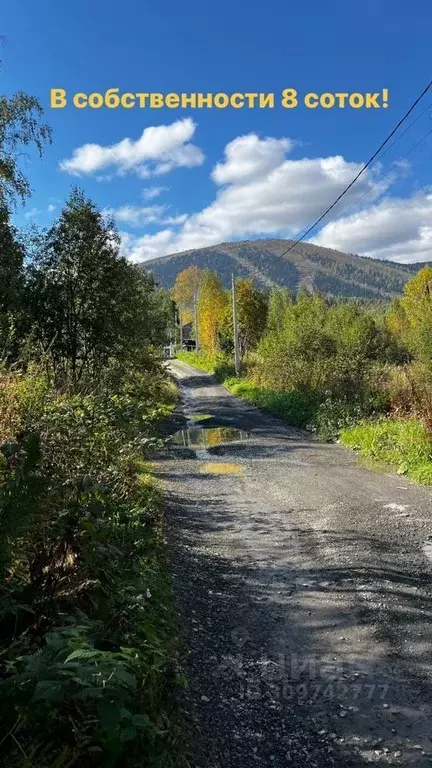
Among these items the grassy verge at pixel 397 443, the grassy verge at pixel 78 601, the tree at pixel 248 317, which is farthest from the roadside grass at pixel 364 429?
the tree at pixel 248 317

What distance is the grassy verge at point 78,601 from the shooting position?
1.91 m

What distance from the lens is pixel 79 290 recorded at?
1349 cm

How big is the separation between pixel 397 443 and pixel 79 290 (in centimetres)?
824

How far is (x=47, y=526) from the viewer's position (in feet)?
10.6

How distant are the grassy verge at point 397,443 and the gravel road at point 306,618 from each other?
0.48 metres

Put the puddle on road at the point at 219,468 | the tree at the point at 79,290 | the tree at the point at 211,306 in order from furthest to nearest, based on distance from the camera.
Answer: the tree at the point at 211,306, the tree at the point at 79,290, the puddle on road at the point at 219,468

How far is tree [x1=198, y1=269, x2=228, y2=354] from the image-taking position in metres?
58.5

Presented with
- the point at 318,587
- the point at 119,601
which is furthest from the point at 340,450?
the point at 119,601

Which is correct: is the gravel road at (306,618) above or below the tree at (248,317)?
below

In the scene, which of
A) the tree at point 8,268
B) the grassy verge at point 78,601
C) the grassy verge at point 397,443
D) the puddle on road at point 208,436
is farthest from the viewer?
the puddle on road at point 208,436

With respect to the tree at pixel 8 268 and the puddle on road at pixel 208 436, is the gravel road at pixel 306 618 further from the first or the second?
the tree at pixel 8 268

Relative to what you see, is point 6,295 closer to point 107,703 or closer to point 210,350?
point 107,703

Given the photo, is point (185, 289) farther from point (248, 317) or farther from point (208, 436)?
point (208, 436)

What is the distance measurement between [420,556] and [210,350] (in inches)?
2208
